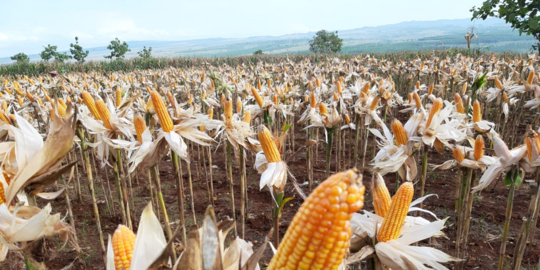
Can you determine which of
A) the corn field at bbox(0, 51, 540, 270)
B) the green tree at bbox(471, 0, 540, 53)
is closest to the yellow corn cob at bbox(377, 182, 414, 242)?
the corn field at bbox(0, 51, 540, 270)

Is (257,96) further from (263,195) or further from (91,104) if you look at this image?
(263,195)

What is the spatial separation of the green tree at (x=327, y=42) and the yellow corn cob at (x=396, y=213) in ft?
218

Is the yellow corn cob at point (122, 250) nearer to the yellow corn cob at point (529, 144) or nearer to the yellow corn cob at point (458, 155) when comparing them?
the yellow corn cob at point (529, 144)

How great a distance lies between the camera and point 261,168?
2.71 meters

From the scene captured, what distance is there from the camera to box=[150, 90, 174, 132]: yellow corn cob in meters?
2.61

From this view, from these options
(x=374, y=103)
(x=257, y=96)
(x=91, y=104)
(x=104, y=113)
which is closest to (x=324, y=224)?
(x=104, y=113)

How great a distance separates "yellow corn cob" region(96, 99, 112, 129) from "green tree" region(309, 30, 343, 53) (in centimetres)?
6527

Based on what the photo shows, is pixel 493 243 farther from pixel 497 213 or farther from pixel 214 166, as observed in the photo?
pixel 214 166

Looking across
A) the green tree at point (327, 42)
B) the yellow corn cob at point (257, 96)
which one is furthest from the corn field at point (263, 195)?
the green tree at point (327, 42)

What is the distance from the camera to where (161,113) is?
2.65m

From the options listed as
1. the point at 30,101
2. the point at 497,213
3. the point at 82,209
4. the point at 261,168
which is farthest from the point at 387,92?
the point at 30,101

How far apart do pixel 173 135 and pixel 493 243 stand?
4.25 metres

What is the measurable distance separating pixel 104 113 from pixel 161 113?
63 cm

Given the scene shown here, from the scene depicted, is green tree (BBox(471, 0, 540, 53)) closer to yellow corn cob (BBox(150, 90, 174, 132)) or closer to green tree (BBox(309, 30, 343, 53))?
yellow corn cob (BBox(150, 90, 174, 132))
